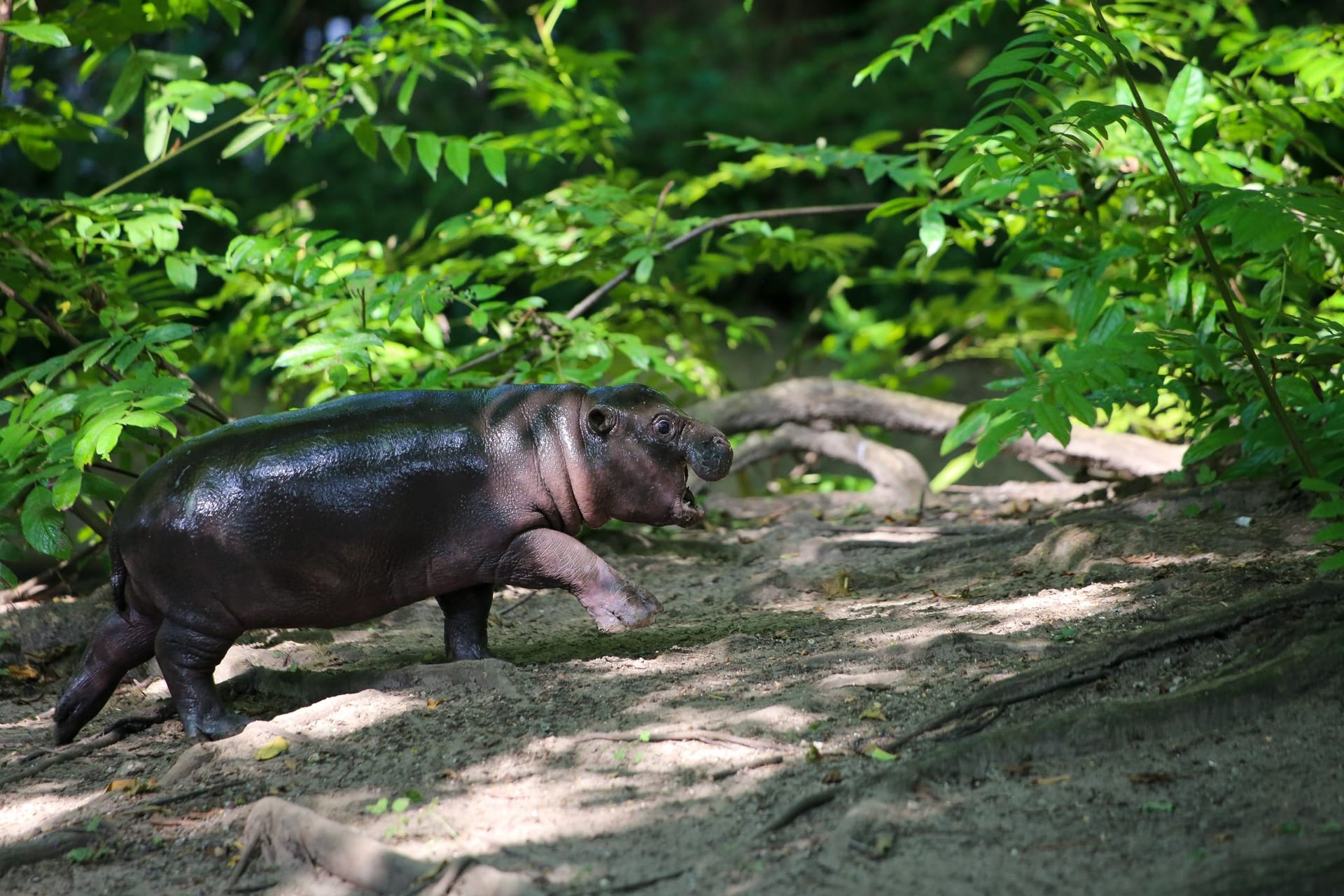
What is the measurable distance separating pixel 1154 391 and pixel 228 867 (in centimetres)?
298

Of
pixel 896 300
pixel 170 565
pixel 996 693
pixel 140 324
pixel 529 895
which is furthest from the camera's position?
pixel 896 300

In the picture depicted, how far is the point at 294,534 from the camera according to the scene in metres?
3.63

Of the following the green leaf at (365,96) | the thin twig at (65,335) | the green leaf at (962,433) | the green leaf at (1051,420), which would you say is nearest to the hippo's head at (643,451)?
the green leaf at (962,433)

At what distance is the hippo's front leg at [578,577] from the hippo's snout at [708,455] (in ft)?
1.51

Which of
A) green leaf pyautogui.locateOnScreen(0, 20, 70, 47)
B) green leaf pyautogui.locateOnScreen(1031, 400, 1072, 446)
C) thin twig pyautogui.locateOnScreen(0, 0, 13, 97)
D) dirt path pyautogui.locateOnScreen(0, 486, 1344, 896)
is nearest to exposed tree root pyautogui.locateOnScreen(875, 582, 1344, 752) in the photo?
dirt path pyautogui.locateOnScreen(0, 486, 1344, 896)

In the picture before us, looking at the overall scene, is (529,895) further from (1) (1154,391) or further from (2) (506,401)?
(1) (1154,391)

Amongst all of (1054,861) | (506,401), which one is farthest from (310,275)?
(1054,861)

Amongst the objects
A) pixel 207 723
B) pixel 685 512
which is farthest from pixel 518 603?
pixel 207 723

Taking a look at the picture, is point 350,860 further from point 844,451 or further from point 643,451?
point 844,451

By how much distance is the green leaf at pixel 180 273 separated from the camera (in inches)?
195

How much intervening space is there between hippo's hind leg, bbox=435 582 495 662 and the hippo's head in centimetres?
53

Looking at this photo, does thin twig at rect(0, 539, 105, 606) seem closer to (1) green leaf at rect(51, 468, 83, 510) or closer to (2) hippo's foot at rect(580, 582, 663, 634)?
(1) green leaf at rect(51, 468, 83, 510)

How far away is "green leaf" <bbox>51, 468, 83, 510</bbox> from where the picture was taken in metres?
3.84

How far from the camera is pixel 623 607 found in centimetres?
383
